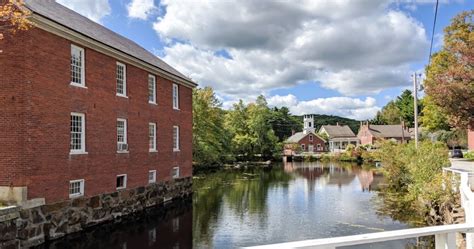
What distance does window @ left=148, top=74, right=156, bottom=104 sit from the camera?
22.4 metres

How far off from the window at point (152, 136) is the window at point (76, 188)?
6567 millimetres

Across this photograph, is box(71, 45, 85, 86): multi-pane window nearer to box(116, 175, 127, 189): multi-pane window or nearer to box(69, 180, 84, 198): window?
box(69, 180, 84, 198): window

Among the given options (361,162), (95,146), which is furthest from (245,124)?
(95,146)

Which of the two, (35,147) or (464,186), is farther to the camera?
(35,147)

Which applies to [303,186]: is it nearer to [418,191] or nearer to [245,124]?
[418,191]

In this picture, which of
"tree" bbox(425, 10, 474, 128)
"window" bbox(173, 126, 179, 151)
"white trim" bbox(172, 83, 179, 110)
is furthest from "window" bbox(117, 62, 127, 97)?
"tree" bbox(425, 10, 474, 128)

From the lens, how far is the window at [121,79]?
19312 mm

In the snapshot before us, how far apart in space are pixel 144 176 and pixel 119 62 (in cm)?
612

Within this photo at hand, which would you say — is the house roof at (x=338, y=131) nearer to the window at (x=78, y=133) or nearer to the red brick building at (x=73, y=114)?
the red brick building at (x=73, y=114)

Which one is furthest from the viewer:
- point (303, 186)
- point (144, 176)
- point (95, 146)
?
point (303, 186)

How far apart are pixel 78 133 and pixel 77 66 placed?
108 inches

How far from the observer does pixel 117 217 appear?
58.0ft

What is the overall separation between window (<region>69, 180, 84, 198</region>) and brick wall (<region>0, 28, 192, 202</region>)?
0.29 m

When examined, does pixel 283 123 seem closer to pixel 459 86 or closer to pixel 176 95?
pixel 176 95
